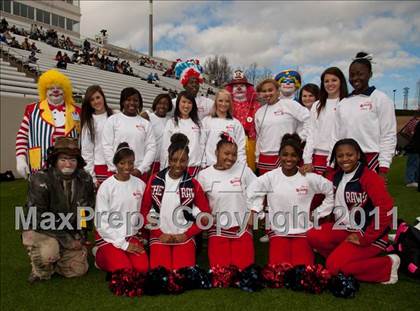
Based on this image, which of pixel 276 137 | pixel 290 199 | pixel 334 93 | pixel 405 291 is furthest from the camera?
pixel 276 137

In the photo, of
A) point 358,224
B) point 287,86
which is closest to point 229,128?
point 287,86

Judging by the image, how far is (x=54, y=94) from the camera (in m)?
4.11

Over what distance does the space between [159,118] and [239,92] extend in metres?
1.04

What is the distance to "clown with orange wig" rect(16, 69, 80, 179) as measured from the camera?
4.04 m

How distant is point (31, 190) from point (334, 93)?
3.11m

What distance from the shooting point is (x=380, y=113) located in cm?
364

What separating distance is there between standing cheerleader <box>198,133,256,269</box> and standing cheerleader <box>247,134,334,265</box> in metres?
0.17

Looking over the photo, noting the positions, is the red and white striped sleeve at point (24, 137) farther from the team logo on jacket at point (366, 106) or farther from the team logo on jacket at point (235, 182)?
the team logo on jacket at point (366, 106)

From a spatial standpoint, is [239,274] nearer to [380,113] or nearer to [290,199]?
[290,199]

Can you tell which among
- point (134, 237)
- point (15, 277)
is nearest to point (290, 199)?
point (134, 237)

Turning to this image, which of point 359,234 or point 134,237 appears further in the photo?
point 134,237

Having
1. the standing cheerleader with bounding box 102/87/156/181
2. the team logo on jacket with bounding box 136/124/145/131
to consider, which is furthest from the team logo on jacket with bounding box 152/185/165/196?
the team logo on jacket with bounding box 136/124/145/131

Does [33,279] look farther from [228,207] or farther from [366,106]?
[366,106]

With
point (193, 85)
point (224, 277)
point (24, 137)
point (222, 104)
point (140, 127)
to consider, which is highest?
point (193, 85)
